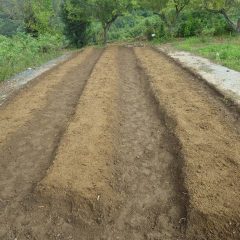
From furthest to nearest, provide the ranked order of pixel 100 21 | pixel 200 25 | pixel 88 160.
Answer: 1. pixel 100 21
2. pixel 200 25
3. pixel 88 160

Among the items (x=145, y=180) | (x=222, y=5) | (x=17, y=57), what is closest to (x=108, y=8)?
(x=222, y=5)

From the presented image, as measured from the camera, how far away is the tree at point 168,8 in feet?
85.3

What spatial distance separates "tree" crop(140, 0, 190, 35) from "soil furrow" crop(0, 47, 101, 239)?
54.3 feet

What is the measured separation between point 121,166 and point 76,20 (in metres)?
26.2

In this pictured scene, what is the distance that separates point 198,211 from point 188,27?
2562 centimetres

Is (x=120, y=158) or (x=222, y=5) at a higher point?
(x=120, y=158)

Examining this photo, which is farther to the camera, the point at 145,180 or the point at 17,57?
the point at 17,57

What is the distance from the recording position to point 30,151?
24.0 feet

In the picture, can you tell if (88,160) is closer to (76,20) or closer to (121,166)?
(121,166)

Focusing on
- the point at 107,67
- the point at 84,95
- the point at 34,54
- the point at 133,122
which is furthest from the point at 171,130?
the point at 34,54

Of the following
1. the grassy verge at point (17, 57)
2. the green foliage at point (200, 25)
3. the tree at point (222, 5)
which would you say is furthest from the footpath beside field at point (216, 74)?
the green foliage at point (200, 25)

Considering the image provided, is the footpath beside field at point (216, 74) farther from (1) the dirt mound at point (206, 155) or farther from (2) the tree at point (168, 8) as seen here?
(2) the tree at point (168, 8)

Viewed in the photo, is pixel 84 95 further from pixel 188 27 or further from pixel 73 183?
pixel 188 27

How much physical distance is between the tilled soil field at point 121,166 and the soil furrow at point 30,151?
0.8 inches
